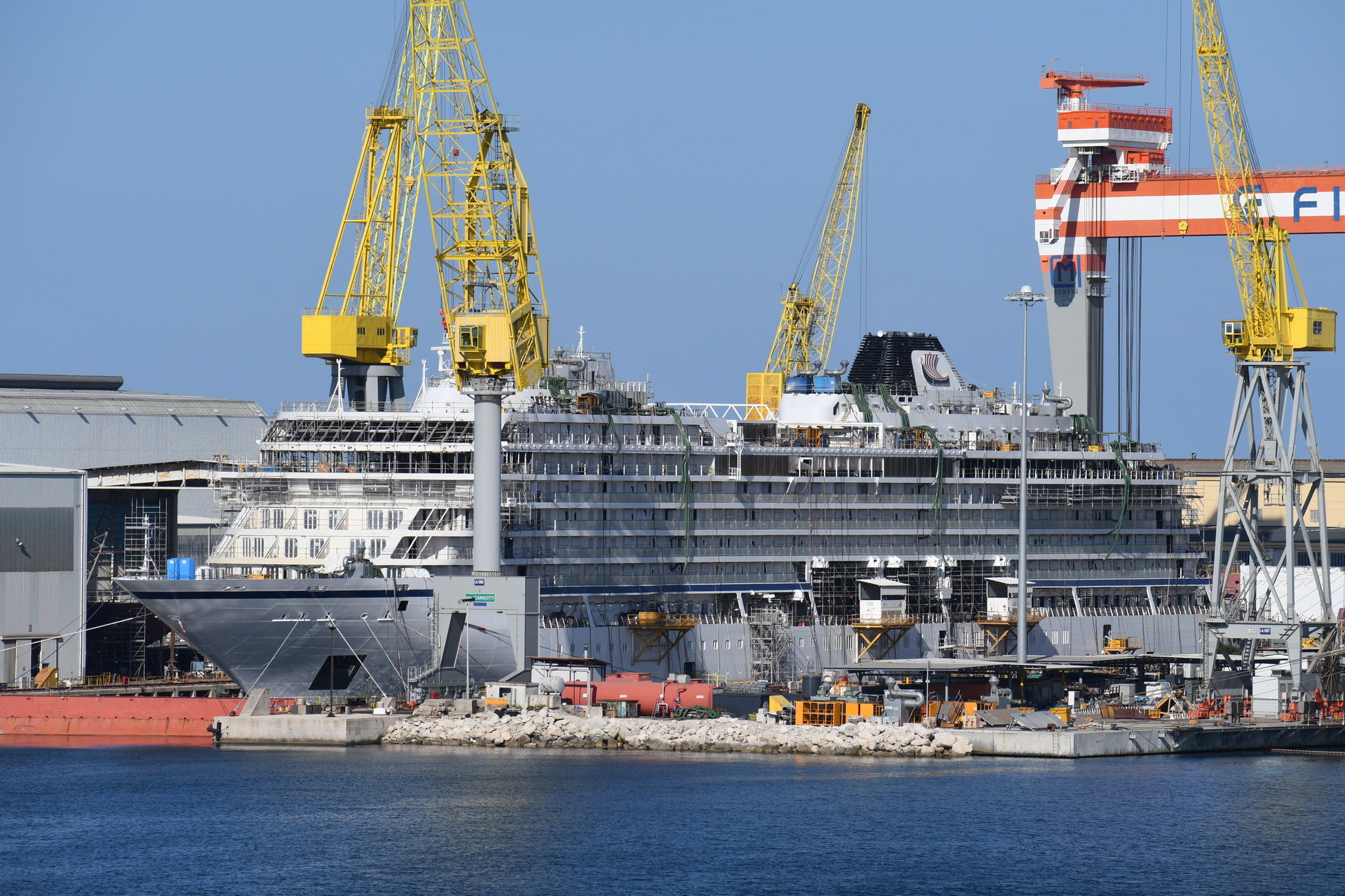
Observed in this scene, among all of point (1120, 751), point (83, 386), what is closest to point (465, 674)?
point (1120, 751)

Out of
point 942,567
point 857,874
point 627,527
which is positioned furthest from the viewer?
point 942,567

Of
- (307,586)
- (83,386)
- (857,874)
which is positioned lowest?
(857,874)

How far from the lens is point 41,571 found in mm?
101188

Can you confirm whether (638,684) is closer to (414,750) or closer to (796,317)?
(414,750)

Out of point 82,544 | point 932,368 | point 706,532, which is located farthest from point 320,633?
point 932,368

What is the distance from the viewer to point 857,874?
65000 millimetres

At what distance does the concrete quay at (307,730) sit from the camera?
88938mm

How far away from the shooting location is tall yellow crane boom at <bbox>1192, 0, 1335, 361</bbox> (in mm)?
100188

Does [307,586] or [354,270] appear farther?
[354,270]

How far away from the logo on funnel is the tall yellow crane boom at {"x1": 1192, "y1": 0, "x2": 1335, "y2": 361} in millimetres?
19978

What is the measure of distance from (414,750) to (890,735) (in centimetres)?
1715

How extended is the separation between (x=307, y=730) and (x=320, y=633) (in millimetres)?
3815

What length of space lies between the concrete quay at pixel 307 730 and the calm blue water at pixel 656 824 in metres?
2.34

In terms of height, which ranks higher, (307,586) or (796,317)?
(796,317)
